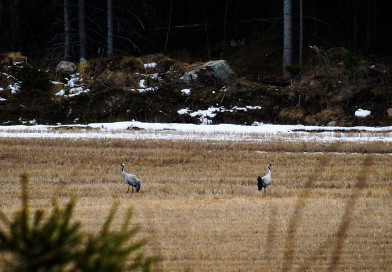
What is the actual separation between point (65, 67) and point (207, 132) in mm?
10760

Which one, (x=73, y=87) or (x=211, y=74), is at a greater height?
(x=211, y=74)

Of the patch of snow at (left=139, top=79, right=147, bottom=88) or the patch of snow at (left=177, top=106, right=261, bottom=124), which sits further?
the patch of snow at (left=139, top=79, right=147, bottom=88)

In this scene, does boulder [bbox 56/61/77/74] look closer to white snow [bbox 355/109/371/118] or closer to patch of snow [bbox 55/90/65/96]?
patch of snow [bbox 55/90/65/96]

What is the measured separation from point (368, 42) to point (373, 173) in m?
18.1

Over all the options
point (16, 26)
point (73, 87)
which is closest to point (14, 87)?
point (73, 87)

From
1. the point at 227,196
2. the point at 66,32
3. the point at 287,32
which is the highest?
the point at 66,32

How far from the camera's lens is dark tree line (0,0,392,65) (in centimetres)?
3669

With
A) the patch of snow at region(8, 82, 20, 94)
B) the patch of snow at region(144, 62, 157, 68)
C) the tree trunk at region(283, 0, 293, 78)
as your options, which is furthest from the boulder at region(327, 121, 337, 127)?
the patch of snow at region(8, 82, 20, 94)

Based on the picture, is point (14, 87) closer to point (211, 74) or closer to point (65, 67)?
point (65, 67)

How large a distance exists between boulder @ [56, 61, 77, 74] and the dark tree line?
1.14 meters

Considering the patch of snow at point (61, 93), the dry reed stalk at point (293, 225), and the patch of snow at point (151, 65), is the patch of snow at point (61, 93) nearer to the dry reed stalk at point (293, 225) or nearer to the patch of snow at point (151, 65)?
the patch of snow at point (151, 65)

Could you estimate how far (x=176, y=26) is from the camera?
134ft

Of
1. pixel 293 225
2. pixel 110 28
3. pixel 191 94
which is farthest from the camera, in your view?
pixel 110 28

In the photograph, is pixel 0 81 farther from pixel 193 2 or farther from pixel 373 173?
pixel 373 173
